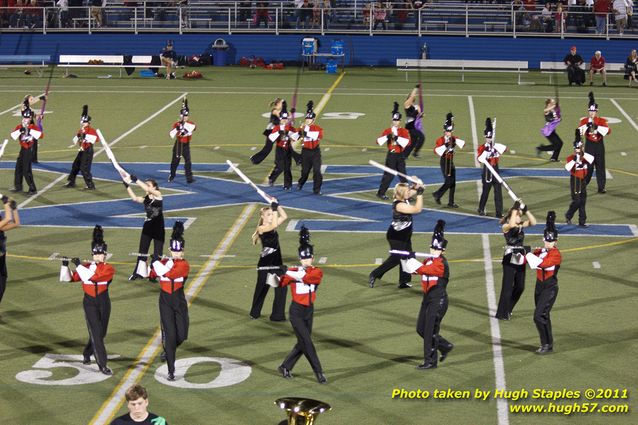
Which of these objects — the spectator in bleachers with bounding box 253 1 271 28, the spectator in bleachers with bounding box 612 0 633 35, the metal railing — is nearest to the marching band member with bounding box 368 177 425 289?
the metal railing

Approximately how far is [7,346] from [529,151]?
57.8ft

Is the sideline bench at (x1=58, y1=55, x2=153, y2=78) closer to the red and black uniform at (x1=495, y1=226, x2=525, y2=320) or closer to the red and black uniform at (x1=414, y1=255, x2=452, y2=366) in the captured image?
the red and black uniform at (x1=495, y1=226, x2=525, y2=320)

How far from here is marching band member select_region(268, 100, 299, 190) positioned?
87.9 ft

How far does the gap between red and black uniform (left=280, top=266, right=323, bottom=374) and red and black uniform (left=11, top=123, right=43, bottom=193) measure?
12085mm

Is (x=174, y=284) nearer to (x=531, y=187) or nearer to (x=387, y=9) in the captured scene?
(x=531, y=187)

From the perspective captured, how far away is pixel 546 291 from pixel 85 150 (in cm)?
1265

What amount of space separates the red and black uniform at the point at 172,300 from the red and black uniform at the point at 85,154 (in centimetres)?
1119

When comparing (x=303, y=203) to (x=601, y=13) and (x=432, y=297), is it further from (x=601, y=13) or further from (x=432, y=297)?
(x=601, y=13)

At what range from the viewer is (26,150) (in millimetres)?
26172

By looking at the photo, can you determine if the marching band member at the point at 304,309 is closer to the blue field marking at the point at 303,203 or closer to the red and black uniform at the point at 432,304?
the red and black uniform at the point at 432,304


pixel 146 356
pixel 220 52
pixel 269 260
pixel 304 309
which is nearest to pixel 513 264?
pixel 269 260

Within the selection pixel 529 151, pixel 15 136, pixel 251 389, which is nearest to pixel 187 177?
pixel 15 136

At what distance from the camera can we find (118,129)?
34.7 metres

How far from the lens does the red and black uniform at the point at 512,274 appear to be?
59.3ft
